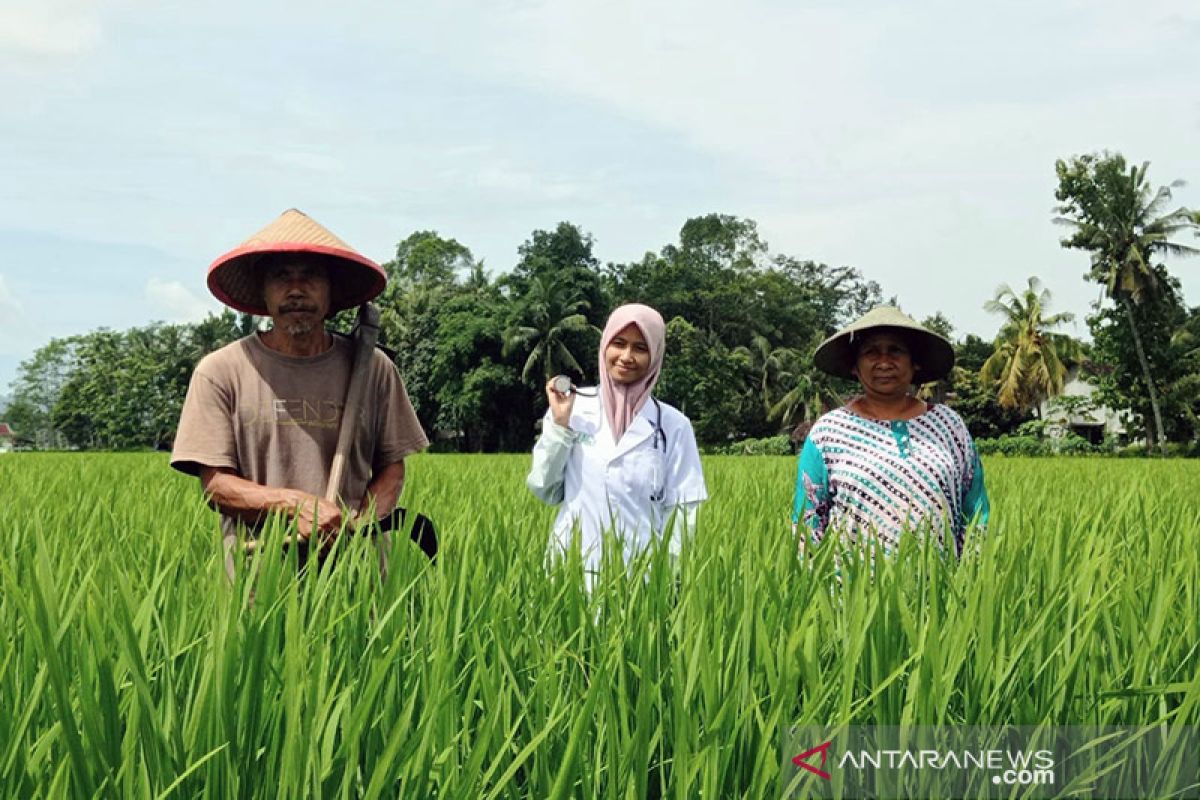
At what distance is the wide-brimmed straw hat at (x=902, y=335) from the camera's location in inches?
96.5

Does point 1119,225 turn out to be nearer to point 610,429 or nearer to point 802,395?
point 802,395

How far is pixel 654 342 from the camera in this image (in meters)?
2.41

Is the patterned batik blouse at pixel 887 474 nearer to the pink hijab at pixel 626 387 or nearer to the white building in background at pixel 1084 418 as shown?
the pink hijab at pixel 626 387

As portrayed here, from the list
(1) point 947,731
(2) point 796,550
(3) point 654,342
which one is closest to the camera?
(1) point 947,731

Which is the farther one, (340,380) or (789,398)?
(789,398)

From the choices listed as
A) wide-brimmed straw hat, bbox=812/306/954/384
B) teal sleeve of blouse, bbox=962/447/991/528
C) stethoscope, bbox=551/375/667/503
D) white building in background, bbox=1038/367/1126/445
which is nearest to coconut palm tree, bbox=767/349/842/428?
white building in background, bbox=1038/367/1126/445

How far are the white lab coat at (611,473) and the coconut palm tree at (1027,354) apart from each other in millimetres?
31119

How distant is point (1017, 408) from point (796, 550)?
33774mm

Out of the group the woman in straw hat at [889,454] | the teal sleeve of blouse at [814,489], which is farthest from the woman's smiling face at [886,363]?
the teal sleeve of blouse at [814,489]

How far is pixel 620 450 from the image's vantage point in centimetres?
A: 244

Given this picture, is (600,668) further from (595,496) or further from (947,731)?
(595,496)

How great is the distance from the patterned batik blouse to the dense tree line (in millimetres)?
24367

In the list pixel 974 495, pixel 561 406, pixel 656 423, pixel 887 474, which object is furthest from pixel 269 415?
pixel 974 495

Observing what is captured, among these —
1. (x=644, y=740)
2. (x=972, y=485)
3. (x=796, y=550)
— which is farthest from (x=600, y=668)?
(x=972, y=485)
